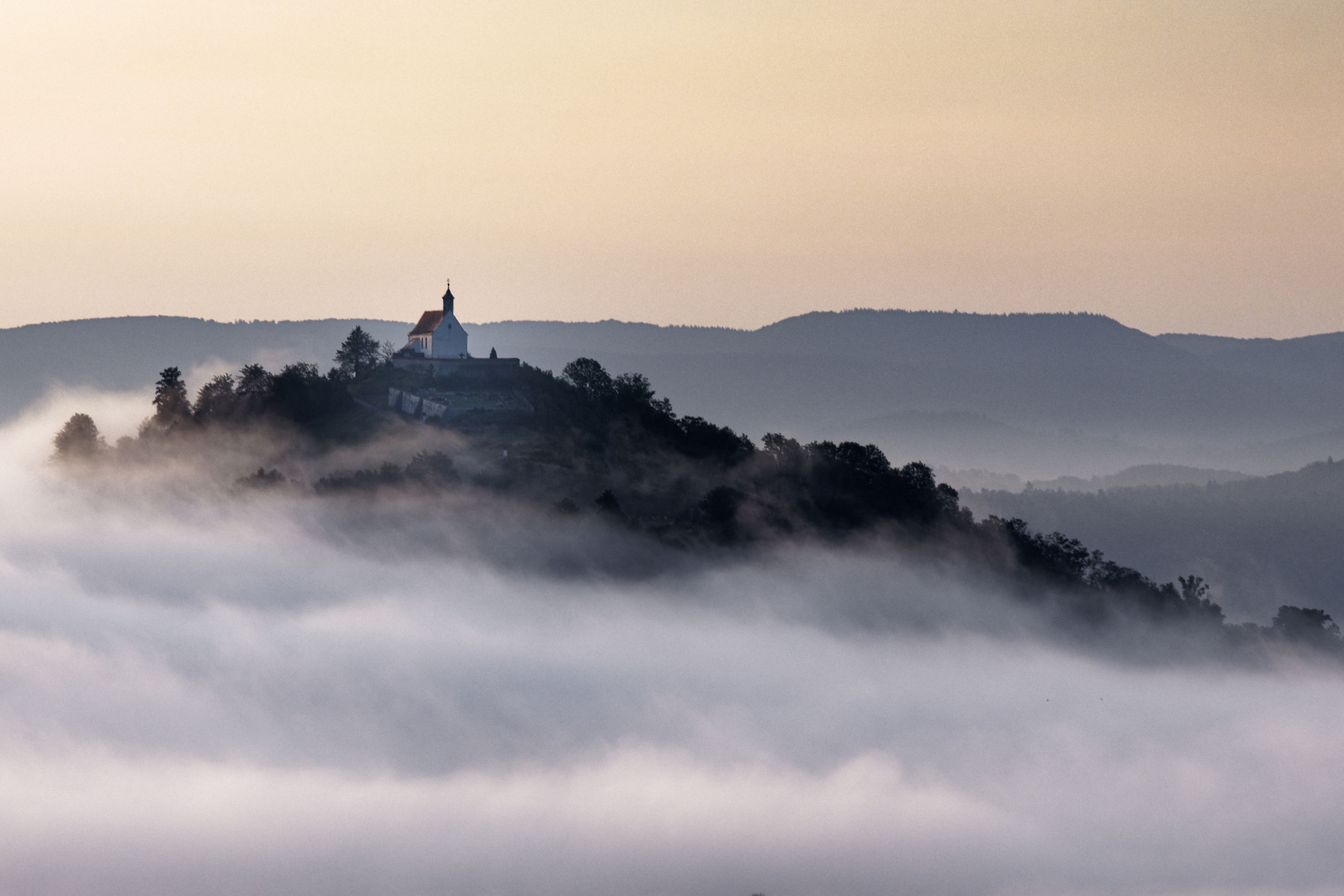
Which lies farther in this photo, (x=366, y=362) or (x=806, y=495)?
(x=806, y=495)

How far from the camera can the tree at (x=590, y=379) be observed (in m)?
152

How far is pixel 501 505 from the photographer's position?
155 m

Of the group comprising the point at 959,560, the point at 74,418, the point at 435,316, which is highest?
the point at 435,316

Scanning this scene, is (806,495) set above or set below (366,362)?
below

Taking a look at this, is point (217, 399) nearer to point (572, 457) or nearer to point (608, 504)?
point (572, 457)

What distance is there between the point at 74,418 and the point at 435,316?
164 ft

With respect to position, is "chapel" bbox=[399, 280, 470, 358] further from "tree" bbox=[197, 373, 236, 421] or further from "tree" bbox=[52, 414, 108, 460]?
"tree" bbox=[52, 414, 108, 460]

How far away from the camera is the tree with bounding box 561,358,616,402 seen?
151750 millimetres

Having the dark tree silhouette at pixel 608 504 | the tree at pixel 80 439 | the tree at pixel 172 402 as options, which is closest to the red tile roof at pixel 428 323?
the dark tree silhouette at pixel 608 504

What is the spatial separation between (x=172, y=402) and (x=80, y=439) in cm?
1700

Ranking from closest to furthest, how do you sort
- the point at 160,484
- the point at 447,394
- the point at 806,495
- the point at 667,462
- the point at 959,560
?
the point at 447,394
the point at 667,462
the point at 160,484
the point at 806,495
the point at 959,560

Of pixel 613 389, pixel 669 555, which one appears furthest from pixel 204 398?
pixel 669 555

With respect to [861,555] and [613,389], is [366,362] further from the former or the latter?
[861,555]

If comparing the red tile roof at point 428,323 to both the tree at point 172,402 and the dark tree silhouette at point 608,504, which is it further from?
the tree at point 172,402
